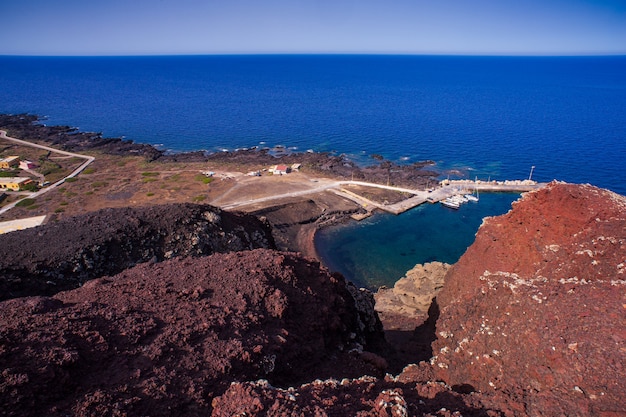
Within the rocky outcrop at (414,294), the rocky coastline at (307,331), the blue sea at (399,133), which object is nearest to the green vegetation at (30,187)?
the blue sea at (399,133)

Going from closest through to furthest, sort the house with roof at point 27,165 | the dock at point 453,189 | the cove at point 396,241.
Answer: the cove at point 396,241 → the dock at point 453,189 → the house with roof at point 27,165

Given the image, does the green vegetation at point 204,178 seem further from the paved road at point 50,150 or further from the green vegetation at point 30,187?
the green vegetation at point 30,187

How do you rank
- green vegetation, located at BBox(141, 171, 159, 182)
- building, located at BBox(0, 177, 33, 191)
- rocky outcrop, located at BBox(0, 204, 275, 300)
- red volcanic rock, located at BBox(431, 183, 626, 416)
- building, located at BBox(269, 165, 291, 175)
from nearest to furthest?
red volcanic rock, located at BBox(431, 183, 626, 416) < rocky outcrop, located at BBox(0, 204, 275, 300) < building, located at BBox(0, 177, 33, 191) < green vegetation, located at BBox(141, 171, 159, 182) < building, located at BBox(269, 165, 291, 175)

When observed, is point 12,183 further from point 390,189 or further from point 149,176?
point 390,189

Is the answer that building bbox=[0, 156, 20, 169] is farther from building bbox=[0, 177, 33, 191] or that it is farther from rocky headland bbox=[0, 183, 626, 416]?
rocky headland bbox=[0, 183, 626, 416]

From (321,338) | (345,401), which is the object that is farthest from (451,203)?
(345,401)

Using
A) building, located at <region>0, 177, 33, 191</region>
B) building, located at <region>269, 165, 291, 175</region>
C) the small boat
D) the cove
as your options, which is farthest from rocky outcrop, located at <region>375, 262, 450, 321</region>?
building, located at <region>0, 177, 33, 191</region>
